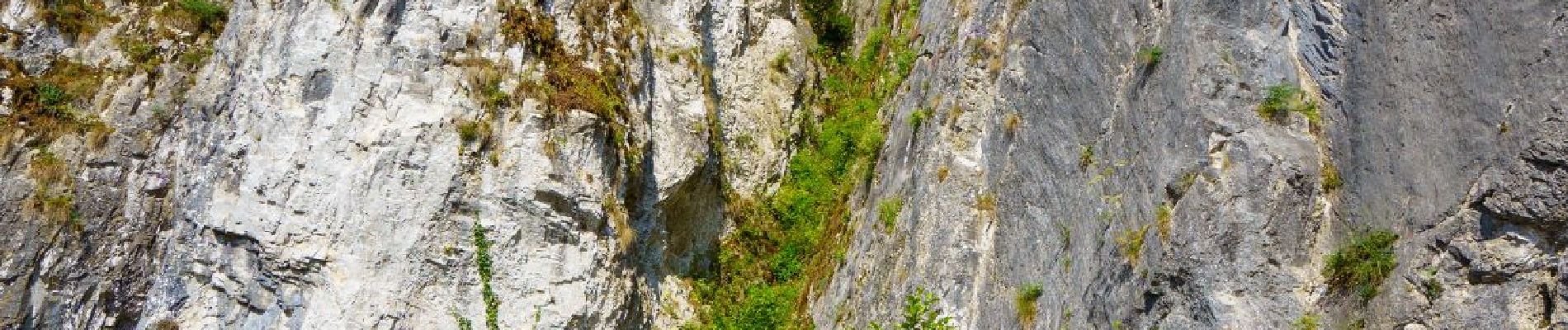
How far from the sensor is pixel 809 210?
14.6 metres

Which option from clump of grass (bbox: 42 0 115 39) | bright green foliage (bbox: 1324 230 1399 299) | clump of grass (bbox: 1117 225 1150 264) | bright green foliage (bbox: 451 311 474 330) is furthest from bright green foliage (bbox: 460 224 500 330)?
bright green foliage (bbox: 1324 230 1399 299)

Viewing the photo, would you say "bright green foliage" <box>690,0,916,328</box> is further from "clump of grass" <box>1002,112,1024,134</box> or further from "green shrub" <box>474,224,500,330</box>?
"green shrub" <box>474,224,500,330</box>

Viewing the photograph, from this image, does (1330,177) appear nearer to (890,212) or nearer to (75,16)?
(890,212)

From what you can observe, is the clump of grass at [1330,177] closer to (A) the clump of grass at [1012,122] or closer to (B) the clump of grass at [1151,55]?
(B) the clump of grass at [1151,55]

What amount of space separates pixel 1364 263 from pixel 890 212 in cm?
507

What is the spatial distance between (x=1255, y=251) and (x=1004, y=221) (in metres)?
3.21

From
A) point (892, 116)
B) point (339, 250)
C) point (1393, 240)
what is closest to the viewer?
point (1393, 240)

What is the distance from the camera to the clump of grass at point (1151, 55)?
9.69 meters

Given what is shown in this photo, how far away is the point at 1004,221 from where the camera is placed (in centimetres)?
1127

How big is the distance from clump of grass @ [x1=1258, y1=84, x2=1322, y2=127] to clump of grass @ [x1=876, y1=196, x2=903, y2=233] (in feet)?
14.0

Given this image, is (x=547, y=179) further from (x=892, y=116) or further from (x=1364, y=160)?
(x=1364, y=160)

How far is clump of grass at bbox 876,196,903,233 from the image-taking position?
12.2 metres

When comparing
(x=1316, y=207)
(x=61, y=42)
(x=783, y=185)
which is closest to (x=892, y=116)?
(x=783, y=185)

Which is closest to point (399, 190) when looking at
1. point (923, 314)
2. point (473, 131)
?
point (473, 131)
